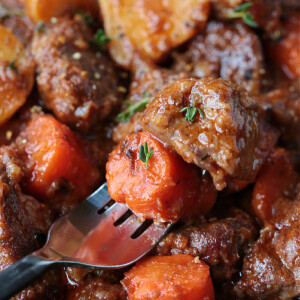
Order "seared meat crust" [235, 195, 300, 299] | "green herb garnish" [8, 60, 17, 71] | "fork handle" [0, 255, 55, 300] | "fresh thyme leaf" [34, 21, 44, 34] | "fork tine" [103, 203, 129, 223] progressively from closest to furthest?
"fork handle" [0, 255, 55, 300] → "seared meat crust" [235, 195, 300, 299] → "fork tine" [103, 203, 129, 223] → "green herb garnish" [8, 60, 17, 71] → "fresh thyme leaf" [34, 21, 44, 34]

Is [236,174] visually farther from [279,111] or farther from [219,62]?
[219,62]

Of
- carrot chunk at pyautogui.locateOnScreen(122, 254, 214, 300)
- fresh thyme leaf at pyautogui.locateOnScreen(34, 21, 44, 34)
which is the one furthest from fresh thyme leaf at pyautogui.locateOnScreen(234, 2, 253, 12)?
carrot chunk at pyautogui.locateOnScreen(122, 254, 214, 300)

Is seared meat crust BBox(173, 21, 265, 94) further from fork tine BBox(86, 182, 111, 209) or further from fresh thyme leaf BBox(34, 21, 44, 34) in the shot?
fork tine BBox(86, 182, 111, 209)

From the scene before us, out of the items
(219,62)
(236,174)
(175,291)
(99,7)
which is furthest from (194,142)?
(99,7)

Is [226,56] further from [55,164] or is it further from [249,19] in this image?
[55,164]

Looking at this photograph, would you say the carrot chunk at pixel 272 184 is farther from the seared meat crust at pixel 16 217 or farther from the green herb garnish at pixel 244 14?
the seared meat crust at pixel 16 217
